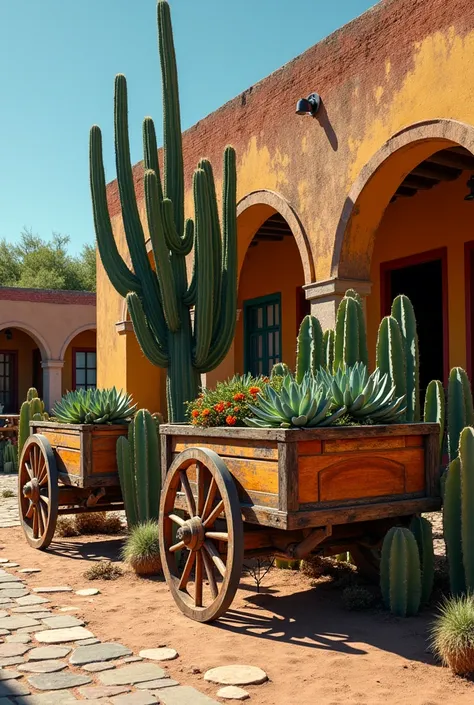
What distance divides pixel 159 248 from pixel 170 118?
1.63m

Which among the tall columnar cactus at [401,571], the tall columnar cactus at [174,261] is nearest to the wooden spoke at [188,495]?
the tall columnar cactus at [401,571]

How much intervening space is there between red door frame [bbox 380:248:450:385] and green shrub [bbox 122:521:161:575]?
17.0 feet

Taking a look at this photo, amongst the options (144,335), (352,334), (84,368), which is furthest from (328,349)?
(84,368)

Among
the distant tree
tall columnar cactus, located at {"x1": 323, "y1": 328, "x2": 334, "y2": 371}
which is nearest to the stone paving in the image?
tall columnar cactus, located at {"x1": 323, "y1": 328, "x2": 334, "y2": 371}

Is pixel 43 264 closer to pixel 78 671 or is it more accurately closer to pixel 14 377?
pixel 14 377

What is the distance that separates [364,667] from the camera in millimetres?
3266

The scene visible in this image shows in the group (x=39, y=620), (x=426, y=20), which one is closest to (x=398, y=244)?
(x=426, y=20)

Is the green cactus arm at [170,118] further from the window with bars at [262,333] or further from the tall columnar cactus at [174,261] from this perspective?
the window with bars at [262,333]

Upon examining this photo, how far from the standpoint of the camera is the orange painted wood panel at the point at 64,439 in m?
5.95

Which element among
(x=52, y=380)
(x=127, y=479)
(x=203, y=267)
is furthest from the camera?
(x=52, y=380)

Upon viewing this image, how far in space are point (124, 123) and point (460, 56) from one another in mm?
3492

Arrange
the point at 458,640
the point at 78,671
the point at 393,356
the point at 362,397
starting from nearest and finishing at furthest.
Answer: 1. the point at 458,640
2. the point at 78,671
3. the point at 362,397
4. the point at 393,356

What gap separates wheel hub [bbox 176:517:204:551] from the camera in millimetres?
4066

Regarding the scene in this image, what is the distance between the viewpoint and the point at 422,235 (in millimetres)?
9719
